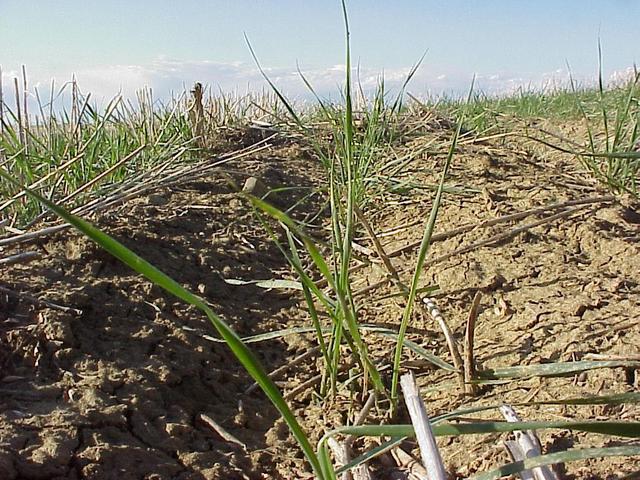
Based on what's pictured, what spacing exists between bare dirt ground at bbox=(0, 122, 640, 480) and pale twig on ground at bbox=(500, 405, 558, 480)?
12cm

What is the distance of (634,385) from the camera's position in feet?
3.78

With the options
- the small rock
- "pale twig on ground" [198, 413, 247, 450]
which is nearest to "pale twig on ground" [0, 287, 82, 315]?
"pale twig on ground" [198, 413, 247, 450]

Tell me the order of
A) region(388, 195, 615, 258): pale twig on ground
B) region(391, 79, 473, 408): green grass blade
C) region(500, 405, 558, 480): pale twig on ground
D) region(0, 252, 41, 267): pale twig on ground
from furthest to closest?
region(388, 195, 615, 258): pale twig on ground, region(0, 252, 41, 267): pale twig on ground, region(391, 79, 473, 408): green grass blade, region(500, 405, 558, 480): pale twig on ground

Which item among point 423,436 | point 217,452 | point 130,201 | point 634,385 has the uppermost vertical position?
point 130,201

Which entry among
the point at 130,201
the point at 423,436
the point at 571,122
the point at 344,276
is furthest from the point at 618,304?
the point at 571,122

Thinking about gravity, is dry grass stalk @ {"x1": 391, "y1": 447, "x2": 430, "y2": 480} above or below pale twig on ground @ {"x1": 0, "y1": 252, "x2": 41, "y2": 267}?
below

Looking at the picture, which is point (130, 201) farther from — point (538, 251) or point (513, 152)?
point (513, 152)

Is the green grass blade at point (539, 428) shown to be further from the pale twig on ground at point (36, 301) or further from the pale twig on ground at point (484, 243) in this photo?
the pale twig on ground at point (484, 243)

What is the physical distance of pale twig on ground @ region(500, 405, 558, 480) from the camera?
Answer: 2.68ft

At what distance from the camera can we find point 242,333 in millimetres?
1675

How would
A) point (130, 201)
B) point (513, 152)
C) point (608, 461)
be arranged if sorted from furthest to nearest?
point (513, 152), point (130, 201), point (608, 461)

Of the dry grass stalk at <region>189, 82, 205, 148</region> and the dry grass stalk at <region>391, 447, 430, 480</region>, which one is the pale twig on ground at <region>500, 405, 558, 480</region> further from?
the dry grass stalk at <region>189, 82, 205, 148</region>

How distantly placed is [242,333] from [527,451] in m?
0.91

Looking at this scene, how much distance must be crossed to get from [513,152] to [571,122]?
2477mm
